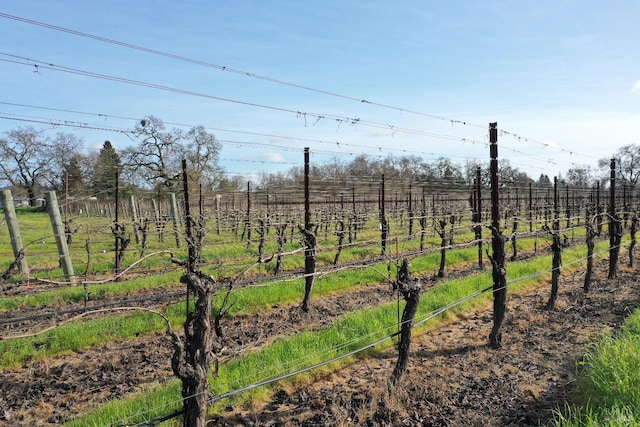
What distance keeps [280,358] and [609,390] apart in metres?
3.62

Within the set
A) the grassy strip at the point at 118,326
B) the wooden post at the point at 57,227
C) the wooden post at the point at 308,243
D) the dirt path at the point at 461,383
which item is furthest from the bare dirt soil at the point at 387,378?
the wooden post at the point at 57,227

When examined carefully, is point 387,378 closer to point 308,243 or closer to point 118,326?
point 308,243

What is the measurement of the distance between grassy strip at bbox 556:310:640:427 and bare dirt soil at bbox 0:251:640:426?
339mm

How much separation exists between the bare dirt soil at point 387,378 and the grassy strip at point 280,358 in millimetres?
304

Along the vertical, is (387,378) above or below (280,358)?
below

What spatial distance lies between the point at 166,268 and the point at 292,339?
7629 millimetres

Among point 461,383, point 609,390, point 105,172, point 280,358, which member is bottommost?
point 461,383

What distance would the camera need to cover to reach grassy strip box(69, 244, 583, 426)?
4.22 metres

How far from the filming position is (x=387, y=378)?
5.11 meters

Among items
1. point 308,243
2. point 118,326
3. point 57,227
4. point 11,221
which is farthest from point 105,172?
point 308,243

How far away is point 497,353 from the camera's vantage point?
6.20 m

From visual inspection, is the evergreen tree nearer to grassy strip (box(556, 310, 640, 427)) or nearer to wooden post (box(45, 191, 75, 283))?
wooden post (box(45, 191, 75, 283))

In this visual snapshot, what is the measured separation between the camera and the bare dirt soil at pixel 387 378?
14.5ft

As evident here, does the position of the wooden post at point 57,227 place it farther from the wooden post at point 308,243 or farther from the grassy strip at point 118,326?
the wooden post at point 308,243
